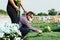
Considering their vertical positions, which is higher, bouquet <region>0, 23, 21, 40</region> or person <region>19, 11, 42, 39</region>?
bouquet <region>0, 23, 21, 40</region>

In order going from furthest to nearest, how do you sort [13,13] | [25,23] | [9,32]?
[25,23], [13,13], [9,32]

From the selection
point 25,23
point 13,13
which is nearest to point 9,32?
point 13,13

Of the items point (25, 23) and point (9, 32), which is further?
point (25, 23)

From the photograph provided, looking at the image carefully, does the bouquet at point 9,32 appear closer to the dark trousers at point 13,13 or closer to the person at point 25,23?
the dark trousers at point 13,13

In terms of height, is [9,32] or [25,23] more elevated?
[9,32]

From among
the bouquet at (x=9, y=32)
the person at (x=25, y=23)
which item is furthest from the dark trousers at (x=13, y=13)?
the bouquet at (x=9, y=32)

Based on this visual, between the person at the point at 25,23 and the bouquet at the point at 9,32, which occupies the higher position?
the bouquet at the point at 9,32

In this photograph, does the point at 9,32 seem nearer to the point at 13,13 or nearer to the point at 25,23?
the point at 13,13

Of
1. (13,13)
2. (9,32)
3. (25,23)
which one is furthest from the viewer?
(25,23)

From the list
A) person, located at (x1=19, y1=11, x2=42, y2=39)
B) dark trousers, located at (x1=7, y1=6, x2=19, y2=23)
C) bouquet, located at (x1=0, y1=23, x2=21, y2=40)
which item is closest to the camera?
bouquet, located at (x1=0, y1=23, x2=21, y2=40)

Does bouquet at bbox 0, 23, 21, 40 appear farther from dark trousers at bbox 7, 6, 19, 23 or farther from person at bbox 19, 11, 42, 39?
person at bbox 19, 11, 42, 39

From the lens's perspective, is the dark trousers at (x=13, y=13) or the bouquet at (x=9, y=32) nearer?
the bouquet at (x=9, y=32)

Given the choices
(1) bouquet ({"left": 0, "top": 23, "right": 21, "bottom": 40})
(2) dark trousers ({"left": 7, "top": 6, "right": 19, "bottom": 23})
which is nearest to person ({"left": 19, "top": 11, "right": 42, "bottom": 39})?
(2) dark trousers ({"left": 7, "top": 6, "right": 19, "bottom": 23})

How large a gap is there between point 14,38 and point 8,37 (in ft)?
0.34
